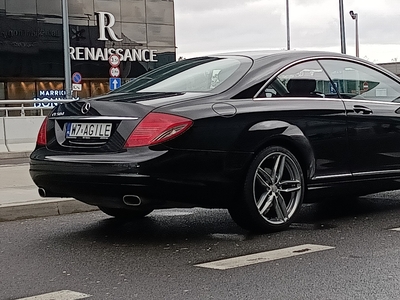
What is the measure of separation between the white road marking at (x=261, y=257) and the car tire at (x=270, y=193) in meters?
0.49

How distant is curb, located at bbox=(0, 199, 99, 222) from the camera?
696 cm

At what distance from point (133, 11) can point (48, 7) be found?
602cm

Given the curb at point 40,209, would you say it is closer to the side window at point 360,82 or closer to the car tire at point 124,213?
the car tire at point 124,213

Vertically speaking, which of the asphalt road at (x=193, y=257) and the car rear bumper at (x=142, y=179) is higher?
the car rear bumper at (x=142, y=179)

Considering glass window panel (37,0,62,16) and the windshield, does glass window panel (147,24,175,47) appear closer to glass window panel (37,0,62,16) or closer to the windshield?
glass window panel (37,0,62,16)

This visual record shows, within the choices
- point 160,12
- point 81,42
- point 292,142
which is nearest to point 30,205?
point 292,142

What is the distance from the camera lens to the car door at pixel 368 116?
6.40 m

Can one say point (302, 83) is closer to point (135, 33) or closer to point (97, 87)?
point (97, 87)

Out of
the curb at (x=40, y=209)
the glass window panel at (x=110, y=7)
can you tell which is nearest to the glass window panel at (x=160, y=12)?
the glass window panel at (x=110, y=7)

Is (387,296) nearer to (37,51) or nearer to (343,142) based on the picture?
(343,142)

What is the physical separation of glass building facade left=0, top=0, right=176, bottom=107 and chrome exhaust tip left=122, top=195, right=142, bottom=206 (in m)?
31.1

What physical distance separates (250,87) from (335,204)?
2.23 metres

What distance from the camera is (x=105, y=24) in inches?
1560

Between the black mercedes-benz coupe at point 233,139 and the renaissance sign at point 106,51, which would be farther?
the renaissance sign at point 106,51
